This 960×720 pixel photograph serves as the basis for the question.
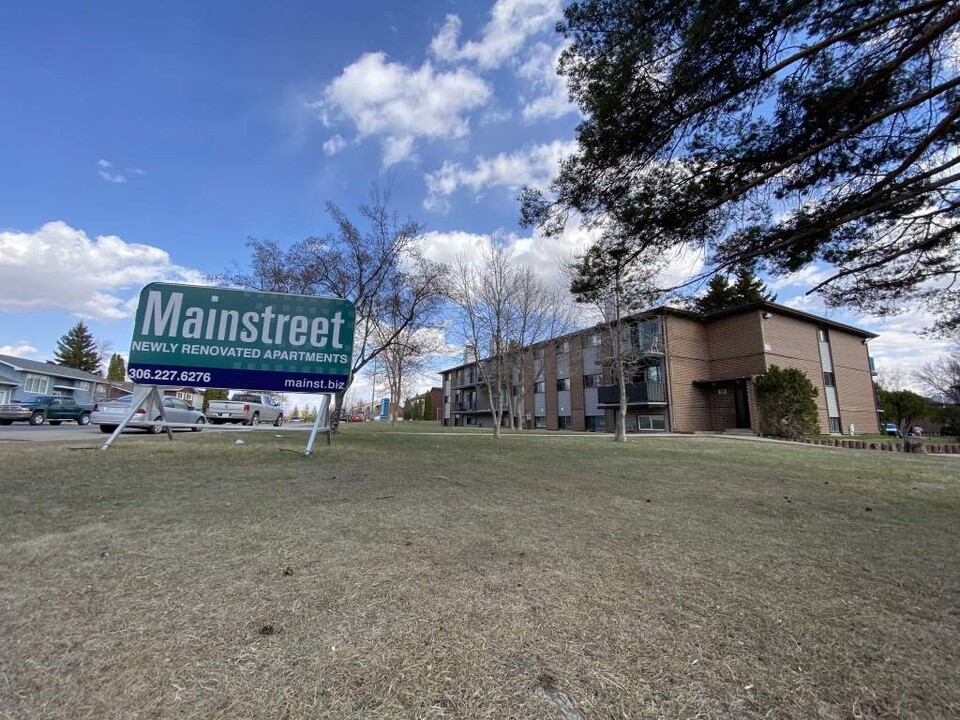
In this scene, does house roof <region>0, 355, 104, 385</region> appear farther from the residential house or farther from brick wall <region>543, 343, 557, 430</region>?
brick wall <region>543, 343, 557, 430</region>

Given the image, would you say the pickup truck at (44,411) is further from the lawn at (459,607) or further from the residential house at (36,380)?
the lawn at (459,607)

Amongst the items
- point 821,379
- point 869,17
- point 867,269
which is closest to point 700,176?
point 869,17

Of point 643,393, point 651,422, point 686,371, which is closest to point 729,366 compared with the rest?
point 686,371

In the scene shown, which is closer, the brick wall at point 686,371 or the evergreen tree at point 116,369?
the brick wall at point 686,371

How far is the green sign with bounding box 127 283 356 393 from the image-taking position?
7.57 m

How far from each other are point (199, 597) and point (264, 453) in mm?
6187

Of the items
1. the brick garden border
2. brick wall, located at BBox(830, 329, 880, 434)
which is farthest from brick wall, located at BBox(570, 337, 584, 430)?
the brick garden border

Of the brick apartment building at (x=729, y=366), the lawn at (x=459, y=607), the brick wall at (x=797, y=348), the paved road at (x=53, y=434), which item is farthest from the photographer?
the brick apartment building at (x=729, y=366)

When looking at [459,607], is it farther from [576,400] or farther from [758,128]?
[576,400]

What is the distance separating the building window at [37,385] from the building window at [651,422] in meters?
45.0

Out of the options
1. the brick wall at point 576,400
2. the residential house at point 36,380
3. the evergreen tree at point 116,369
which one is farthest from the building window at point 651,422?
the evergreen tree at point 116,369

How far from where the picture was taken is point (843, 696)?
1660 mm

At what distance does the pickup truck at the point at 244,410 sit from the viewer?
2305 cm

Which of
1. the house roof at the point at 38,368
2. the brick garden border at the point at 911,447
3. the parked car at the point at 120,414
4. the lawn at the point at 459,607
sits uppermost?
the house roof at the point at 38,368
